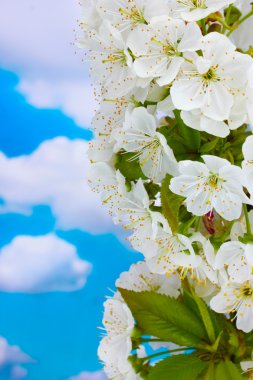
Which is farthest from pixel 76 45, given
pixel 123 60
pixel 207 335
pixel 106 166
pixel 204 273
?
pixel 207 335

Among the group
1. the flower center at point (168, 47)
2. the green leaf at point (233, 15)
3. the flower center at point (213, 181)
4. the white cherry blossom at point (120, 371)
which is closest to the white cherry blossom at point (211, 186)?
the flower center at point (213, 181)

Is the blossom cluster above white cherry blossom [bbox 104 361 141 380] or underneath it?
above

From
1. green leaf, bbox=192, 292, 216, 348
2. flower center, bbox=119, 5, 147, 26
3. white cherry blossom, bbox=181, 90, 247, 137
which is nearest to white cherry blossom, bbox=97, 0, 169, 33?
flower center, bbox=119, 5, 147, 26

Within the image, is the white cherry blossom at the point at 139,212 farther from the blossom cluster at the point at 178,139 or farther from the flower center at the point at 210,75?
the flower center at the point at 210,75

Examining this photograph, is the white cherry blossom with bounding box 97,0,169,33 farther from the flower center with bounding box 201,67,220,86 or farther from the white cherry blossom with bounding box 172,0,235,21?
the flower center with bounding box 201,67,220,86

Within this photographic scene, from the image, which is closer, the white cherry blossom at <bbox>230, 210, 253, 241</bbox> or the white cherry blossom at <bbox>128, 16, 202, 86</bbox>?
the white cherry blossom at <bbox>128, 16, 202, 86</bbox>

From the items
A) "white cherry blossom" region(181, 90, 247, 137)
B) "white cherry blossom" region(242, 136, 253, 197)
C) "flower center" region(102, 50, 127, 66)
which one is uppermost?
"flower center" region(102, 50, 127, 66)

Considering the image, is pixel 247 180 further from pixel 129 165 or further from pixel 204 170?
pixel 129 165
